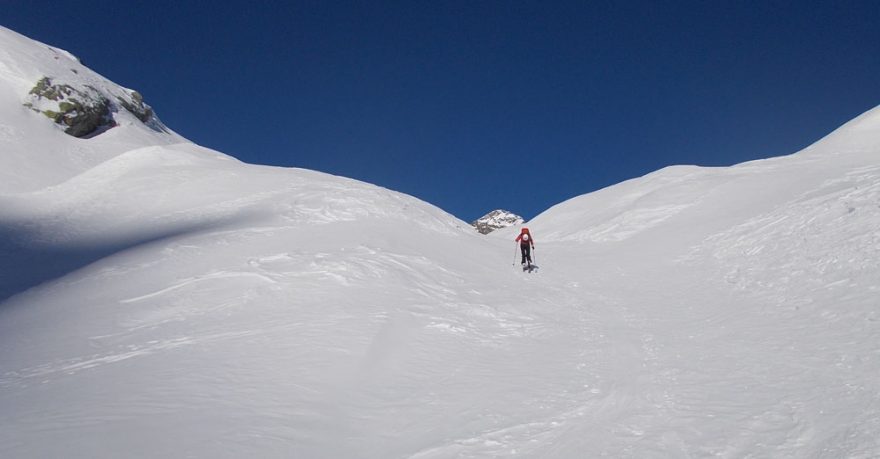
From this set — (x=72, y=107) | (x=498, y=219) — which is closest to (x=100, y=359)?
(x=72, y=107)

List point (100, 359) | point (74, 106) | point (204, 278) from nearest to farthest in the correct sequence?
point (100, 359) < point (204, 278) < point (74, 106)

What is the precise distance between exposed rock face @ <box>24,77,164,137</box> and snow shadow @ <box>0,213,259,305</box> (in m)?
23.5

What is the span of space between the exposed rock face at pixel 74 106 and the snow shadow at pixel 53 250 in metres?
23.5

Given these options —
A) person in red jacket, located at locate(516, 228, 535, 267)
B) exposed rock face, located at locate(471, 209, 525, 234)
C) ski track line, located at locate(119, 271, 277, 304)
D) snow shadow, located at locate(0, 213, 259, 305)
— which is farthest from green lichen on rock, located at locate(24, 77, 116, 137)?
exposed rock face, located at locate(471, 209, 525, 234)

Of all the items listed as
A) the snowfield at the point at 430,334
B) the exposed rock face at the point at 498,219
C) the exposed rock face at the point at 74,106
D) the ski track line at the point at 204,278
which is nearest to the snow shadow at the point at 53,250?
the snowfield at the point at 430,334

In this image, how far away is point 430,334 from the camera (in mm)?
10578

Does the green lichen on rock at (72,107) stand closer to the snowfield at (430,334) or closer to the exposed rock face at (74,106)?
the exposed rock face at (74,106)

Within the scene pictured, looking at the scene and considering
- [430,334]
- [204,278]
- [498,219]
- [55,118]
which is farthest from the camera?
[498,219]

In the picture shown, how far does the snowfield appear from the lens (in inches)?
240

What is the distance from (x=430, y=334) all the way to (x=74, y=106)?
152 feet

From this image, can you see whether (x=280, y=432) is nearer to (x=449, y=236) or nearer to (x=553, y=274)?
(x=553, y=274)

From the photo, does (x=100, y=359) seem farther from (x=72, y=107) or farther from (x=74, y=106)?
(x=74, y=106)

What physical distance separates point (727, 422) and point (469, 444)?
305cm

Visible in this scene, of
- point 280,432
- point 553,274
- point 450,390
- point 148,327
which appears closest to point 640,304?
point 553,274
